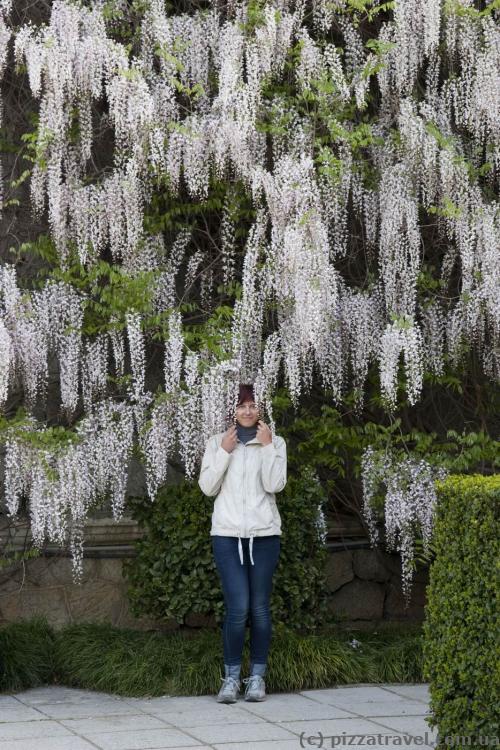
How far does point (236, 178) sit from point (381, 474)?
1.75 m

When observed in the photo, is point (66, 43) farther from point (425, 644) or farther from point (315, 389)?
point (425, 644)

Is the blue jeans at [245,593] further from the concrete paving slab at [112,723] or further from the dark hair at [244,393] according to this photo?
the dark hair at [244,393]

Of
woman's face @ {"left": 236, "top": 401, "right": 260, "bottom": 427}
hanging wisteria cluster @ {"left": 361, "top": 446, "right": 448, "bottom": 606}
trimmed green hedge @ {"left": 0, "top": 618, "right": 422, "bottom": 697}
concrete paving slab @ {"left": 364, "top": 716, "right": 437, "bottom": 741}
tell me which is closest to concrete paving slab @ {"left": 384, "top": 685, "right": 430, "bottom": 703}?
trimmed green hedge @ {"left": 0, "top": 618, "right": 422, "bottom": 697}

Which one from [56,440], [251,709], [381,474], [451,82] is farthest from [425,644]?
[451,82]

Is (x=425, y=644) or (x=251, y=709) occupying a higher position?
(x=425, y=644)

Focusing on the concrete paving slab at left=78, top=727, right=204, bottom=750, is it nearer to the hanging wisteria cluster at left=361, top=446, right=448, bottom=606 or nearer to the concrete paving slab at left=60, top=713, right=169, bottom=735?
the concrete paving slab at left=60, top=713, right=169, bottom=735

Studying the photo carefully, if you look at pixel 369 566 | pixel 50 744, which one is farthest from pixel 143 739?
pixel 369 566

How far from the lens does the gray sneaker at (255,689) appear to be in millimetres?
4809

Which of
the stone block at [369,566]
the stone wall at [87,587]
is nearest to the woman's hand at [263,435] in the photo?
the stone wall at [87,587]

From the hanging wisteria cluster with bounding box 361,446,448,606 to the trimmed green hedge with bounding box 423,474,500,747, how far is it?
184 centimetres

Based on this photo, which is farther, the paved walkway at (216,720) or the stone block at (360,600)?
the stone block at (360,600)

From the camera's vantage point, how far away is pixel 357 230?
6.08m

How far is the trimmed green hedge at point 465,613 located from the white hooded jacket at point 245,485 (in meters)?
1.21

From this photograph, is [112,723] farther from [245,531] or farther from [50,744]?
[245,531]
